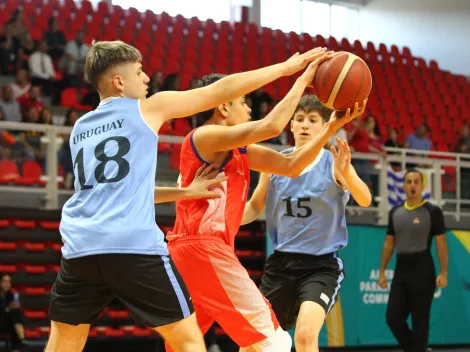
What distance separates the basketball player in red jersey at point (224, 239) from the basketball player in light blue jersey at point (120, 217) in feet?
1.69

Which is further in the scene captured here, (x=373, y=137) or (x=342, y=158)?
(x=373, y=137)

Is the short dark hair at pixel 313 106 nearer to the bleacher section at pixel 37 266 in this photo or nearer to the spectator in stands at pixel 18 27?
the bleacher section at pixel 37 266

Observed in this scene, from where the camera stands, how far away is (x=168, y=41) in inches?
628

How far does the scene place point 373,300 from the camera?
10266 millimetres

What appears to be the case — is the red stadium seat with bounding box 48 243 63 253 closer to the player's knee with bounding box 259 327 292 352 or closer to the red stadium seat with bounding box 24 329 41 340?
the red stadium seat with bounding box 24 329 41 340

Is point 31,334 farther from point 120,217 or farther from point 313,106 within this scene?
point 120,217

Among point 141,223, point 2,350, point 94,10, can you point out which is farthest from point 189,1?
point 141,223

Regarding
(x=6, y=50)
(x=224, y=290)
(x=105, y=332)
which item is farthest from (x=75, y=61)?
(x=224, y=290)

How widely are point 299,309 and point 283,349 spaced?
3.02ft

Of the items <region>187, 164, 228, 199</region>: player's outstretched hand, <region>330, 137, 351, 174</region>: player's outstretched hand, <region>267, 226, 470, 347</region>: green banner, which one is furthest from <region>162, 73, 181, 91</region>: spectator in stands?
<region>187, 164, 228, 199</region>: player's outstretched hand

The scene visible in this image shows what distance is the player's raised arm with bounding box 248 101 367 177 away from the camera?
4.11 m

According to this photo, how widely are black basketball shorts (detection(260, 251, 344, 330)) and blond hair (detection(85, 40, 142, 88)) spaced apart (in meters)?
1.97

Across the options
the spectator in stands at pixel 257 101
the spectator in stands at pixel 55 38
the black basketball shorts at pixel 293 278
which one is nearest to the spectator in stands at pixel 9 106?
the spectator in stands at pixel 55 38

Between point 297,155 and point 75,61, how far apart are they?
9.46m
